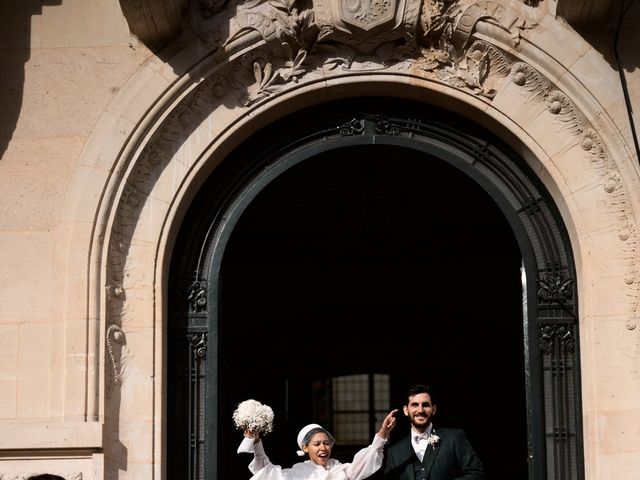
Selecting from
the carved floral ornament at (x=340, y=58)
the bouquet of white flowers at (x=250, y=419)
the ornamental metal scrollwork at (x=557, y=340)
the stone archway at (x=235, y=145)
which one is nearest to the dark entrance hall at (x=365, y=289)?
the ornamental metal scrollwork at (x=557, y=340)

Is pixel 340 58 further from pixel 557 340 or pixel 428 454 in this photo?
pixel 428 454

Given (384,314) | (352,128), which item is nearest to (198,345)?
(352,128)

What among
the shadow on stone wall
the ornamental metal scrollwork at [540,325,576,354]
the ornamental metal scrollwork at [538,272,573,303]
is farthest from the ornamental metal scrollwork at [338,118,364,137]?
the shadow on stone wall

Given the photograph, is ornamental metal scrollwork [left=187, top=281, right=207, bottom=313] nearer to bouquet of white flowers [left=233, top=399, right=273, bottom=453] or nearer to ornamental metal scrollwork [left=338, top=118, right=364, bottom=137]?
bouquet of white flowers [left=233, top=399, right=273, bottom=453]

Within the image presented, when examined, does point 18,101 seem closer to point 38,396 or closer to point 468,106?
point 38,396

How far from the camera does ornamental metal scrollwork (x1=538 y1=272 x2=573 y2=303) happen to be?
10.4m

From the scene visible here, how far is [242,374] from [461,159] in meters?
6.80

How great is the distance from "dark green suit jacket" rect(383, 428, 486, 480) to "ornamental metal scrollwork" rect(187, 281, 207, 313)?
5.70ft

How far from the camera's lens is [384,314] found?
691 inches

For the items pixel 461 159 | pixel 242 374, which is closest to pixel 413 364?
pixel 242 374

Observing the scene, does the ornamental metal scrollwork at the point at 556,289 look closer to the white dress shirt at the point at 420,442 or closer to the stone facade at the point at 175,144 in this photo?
the stone facade at the point at 175,144

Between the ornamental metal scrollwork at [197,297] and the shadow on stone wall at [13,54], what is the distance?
160 cm

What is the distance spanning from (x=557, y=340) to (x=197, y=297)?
249cm

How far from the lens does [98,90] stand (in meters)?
10.4
